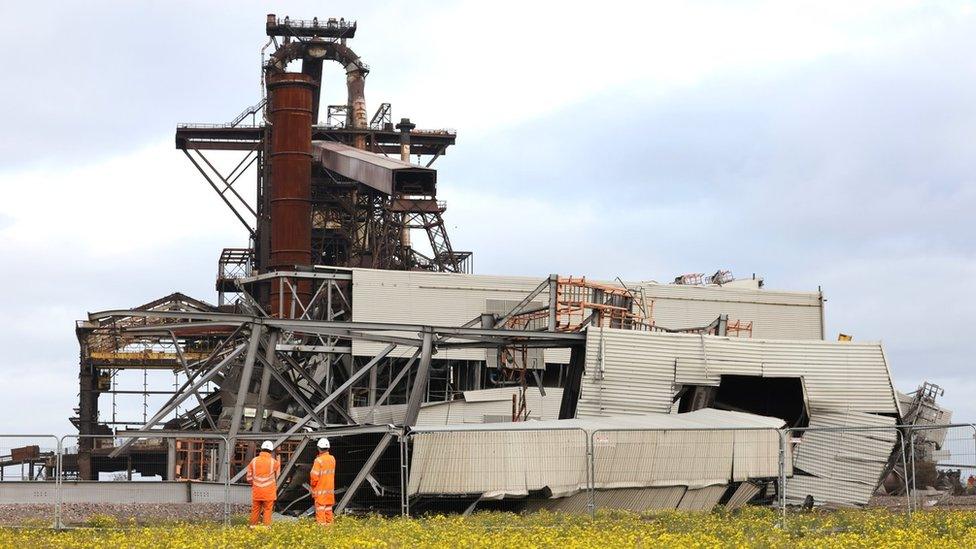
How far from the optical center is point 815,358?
34.8 metres

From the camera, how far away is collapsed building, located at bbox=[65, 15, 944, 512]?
2619cm

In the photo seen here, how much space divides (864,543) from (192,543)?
336 inches

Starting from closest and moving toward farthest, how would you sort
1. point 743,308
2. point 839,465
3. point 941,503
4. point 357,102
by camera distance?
point 941,503 < point 839,465 < point 743,308 < point 357,102

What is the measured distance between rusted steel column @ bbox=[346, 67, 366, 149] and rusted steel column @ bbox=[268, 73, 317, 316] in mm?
11659

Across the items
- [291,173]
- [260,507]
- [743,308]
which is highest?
[291,173]

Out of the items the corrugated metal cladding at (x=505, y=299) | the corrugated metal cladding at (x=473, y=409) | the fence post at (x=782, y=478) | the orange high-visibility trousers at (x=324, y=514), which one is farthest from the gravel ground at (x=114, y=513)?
the corrugated metal cladding at (x=505, y=299)

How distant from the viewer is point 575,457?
25.7 metres

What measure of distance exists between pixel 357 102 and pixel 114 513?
167ft

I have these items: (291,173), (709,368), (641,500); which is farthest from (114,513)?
(291,173)

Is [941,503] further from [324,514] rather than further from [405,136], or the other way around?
[405,136]

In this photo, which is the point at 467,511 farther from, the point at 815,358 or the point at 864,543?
the point at 815,358

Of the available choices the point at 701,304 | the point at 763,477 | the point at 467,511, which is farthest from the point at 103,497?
the point at 701,304

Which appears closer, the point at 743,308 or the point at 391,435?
the point at 391,435

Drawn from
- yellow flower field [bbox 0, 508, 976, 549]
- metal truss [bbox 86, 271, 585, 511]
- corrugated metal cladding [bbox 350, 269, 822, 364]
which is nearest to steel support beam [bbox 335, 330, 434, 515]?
metal truss [bbox 86, 271, 585, 511]
